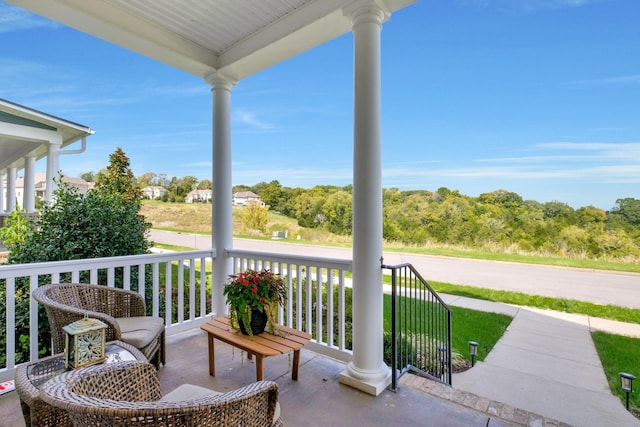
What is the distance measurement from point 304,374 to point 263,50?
2.80 metres

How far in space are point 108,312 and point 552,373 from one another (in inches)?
181

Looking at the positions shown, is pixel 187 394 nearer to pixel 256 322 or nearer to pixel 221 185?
pixel 256 322

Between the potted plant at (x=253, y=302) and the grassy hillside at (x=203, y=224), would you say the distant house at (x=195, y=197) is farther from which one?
the potted plant at (x=253, y=302)

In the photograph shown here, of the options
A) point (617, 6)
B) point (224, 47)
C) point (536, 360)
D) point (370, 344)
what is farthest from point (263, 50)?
point (617, 6)

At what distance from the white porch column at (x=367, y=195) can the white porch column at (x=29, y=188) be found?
8569 mm

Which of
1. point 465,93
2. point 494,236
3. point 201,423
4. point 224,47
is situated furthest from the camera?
point 465,93

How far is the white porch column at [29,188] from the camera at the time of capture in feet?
24.9

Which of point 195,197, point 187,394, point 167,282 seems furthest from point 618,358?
point 195,197

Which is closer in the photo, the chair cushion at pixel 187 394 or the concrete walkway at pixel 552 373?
the chair cushion at pixel 187 394

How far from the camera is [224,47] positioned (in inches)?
125

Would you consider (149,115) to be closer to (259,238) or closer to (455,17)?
(259,238)

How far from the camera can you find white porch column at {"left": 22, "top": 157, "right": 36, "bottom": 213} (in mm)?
7603

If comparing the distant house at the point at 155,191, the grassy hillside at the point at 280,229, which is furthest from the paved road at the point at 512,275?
the distant house at the point at 155,191

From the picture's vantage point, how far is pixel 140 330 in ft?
7.33
